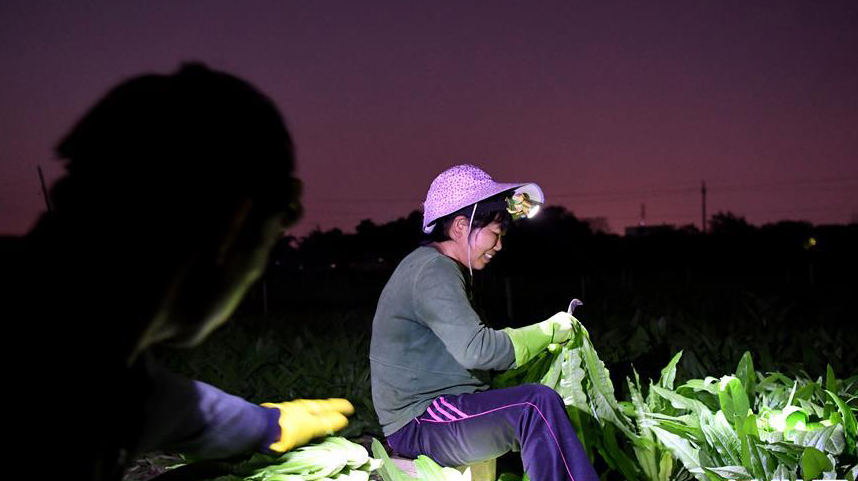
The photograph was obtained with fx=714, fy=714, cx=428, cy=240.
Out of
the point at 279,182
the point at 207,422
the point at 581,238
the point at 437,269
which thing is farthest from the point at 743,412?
the point at 581,238

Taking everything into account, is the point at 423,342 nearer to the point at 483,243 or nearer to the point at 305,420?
the point at 483,243

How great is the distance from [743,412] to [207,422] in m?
2.63

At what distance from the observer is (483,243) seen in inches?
130

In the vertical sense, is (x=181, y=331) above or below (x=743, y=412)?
above

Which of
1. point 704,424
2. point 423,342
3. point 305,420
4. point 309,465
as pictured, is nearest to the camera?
point 305,420

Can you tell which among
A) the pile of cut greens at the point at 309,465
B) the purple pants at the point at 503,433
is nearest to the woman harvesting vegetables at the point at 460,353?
the purple pants at the point at 503,433

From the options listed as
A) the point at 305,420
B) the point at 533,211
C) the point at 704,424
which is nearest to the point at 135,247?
the point at 305,420

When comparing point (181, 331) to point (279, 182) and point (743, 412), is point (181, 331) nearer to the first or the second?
point (279, 182)

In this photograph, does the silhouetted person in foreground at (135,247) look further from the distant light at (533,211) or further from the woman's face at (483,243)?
the distant light at (533,211)

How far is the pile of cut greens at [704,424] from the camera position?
303 centimetres

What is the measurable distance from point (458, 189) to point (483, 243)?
0.27 metres

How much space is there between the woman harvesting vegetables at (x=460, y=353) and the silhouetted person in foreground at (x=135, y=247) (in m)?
1.65

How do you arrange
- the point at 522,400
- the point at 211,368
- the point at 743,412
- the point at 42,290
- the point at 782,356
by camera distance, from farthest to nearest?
the point at 211,368 → the point at 782,356 → the point at 743,412 → the point at 522,400 → the point at 42,290

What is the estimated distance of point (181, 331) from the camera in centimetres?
126
